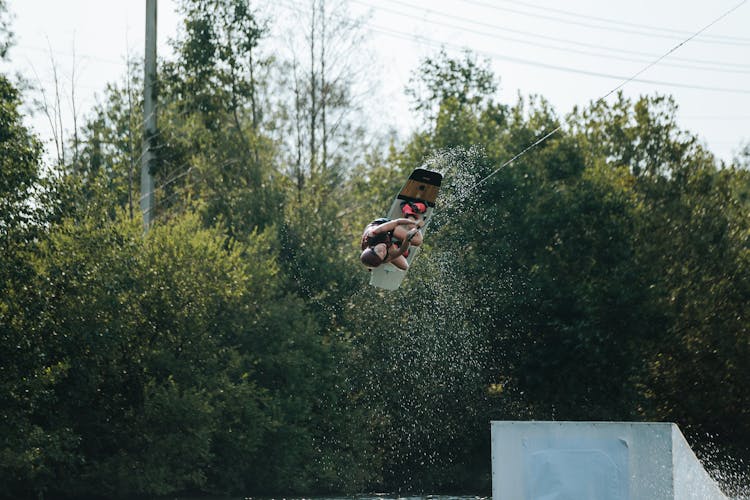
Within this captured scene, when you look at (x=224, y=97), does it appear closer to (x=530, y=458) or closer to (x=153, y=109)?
(x=153, y=109)

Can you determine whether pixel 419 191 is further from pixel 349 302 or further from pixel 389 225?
pixel 349 302

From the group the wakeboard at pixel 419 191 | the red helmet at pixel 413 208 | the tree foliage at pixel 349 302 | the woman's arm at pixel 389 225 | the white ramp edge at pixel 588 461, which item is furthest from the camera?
the tree foliage at pixel 349 302

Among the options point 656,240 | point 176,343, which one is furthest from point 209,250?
point 656,240

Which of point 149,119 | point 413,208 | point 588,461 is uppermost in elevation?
point 149,119

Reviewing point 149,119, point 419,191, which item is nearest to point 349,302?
point 149,119

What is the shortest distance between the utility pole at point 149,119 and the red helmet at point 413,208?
7.56 metres

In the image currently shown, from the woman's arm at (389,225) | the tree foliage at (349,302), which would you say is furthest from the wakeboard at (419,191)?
the tree foliage at (349,302)

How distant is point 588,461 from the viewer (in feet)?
22.9

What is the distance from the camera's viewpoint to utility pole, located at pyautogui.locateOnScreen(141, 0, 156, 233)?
20562 millimetres

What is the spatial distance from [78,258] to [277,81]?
458 inches

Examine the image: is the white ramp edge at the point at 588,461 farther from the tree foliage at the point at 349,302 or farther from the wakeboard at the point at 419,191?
the tree foliage at the point at 349,302

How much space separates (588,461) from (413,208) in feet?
22.2

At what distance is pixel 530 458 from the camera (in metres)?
7.04

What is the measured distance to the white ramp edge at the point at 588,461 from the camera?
6.90m
